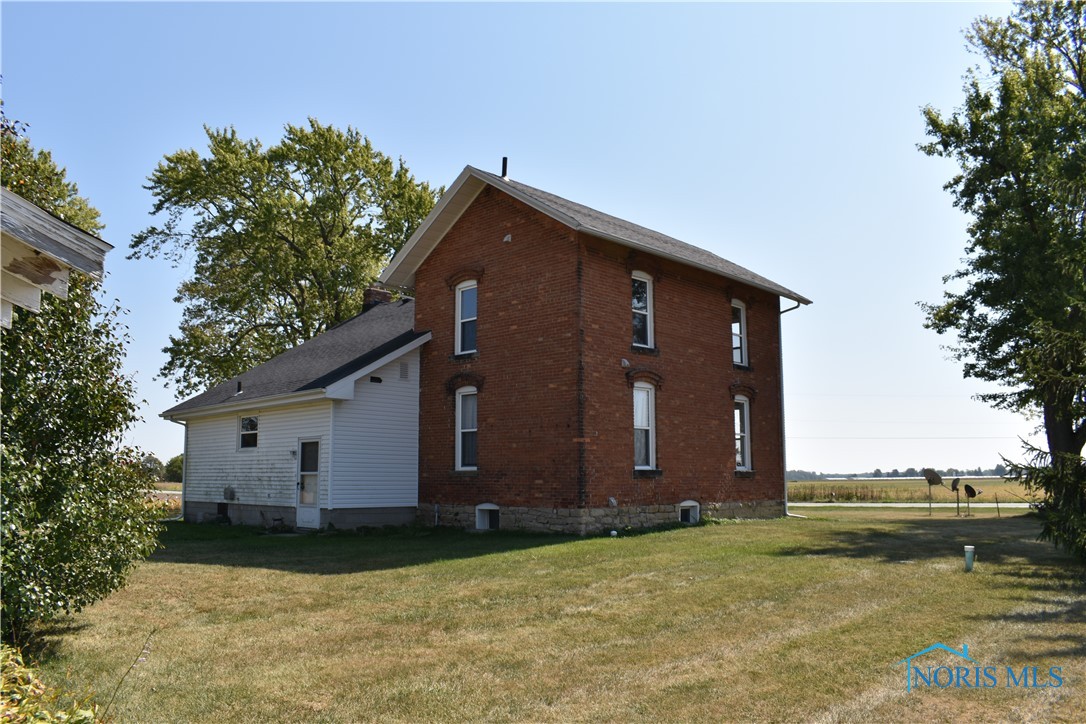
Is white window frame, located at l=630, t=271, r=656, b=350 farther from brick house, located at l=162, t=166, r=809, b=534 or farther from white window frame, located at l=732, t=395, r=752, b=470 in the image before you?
white window frame, located at l=732, t=395, r=752, b=470

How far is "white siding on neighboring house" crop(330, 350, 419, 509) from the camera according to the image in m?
19.5

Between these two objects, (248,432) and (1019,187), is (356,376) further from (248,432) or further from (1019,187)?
(1019,187)

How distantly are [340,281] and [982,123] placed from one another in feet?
83.6

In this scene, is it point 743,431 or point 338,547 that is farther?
point 743,431

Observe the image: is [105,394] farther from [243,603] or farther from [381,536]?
[381,536]

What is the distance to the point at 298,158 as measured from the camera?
3581cm

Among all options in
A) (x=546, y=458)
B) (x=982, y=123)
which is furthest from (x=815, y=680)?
(x=982, y=123)

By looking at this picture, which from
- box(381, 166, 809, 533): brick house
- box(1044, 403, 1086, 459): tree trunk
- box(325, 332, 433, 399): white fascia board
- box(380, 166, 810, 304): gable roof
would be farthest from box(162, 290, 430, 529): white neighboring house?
box(1044, 403, 1086, 459): tree trunk

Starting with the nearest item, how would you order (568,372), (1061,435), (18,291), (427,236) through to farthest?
(18,291) → (568,372) → (427,236) → (1061,435)

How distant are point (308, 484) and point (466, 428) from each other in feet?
14.7

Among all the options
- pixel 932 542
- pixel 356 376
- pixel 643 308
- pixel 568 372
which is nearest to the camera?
pixel 932 542

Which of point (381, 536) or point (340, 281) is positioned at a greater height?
point (340, 281)

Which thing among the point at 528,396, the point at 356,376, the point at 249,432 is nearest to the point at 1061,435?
the point at 528,396

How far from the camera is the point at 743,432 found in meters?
22.4
